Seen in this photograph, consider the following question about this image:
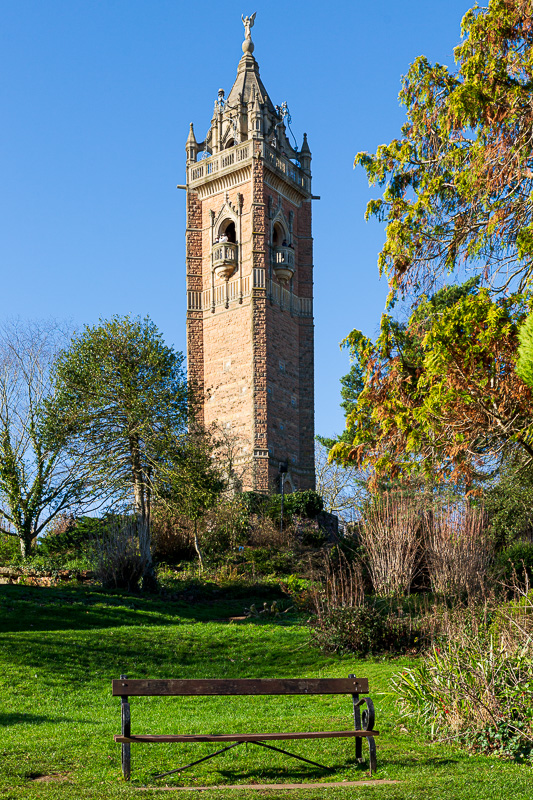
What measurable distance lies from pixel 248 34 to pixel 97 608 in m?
31.7

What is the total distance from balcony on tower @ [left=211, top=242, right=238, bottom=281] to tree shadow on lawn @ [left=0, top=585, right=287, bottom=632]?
18.0 metres

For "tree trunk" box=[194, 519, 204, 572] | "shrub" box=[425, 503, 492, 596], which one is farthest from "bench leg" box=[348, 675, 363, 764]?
"tree trunk" box=[194, 519, 204, 572]

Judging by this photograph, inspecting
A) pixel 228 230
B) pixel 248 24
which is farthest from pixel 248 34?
pixel 228 230

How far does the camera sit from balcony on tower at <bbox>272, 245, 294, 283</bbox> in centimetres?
3419

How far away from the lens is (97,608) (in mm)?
15375

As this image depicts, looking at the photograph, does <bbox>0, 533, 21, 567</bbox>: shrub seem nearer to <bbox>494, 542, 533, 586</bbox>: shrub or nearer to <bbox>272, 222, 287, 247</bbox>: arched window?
<bbox>494, 542, 533, 586</bbox>: shrub

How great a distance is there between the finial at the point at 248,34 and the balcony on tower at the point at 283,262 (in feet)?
35.8

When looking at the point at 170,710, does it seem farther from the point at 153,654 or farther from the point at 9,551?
the point at 9,551

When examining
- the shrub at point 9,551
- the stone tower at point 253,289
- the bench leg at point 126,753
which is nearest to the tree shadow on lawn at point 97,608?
the shrub at point 9,551

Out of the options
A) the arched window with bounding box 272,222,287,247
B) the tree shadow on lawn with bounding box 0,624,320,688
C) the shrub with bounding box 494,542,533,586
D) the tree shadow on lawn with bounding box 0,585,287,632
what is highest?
the arched window with bounding box 272,222,287,247

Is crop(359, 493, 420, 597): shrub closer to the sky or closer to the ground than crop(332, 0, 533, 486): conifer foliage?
closer to the ground

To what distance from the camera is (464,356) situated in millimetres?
11141

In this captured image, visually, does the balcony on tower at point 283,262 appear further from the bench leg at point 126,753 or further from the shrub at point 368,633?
the bench leg at point 126,753

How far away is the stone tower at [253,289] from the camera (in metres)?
32.7
